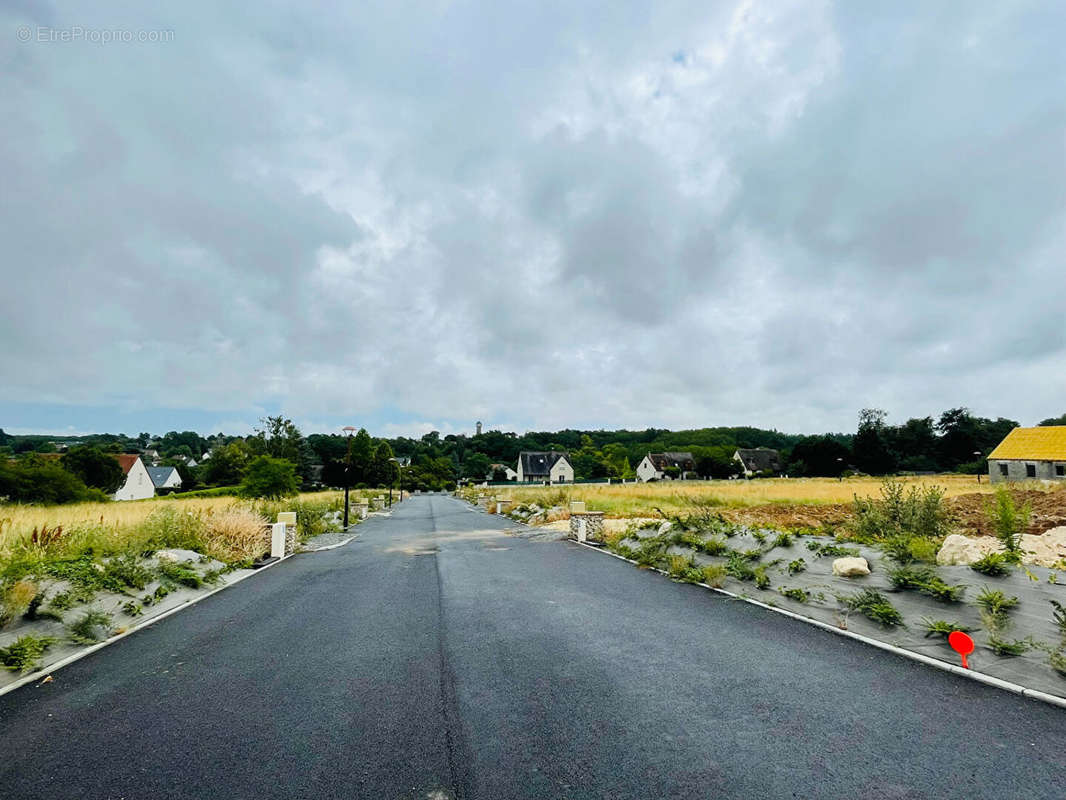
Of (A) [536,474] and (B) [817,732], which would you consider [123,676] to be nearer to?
(B) [817,732]

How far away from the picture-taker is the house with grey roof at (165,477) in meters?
74.5

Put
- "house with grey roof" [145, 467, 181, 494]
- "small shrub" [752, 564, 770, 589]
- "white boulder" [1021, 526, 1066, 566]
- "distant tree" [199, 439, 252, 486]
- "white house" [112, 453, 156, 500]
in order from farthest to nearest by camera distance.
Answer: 1. "house with grey roof" [145, 467, 181, 494]
2. "distant tree" [199, 439, 252, 486]
3. "white house" [112, 453, 156, 500]
4. "small shrub" [752, 564, 770, 589]
5. "white boulder" [1021, 526, 1066, 566]

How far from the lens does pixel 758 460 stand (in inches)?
3772

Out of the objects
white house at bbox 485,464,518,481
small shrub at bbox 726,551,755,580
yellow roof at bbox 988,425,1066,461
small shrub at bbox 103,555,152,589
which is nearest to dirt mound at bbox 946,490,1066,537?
small shrub at bbox 726,551,755,580

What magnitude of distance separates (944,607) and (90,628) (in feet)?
35.1

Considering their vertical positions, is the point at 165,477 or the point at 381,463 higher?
the point at 381,463

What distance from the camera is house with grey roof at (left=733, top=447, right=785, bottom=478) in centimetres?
9291

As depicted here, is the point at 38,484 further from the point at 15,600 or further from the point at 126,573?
the point at 15,600

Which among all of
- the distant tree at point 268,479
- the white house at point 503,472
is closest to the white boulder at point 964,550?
the distant tree at point 268,479

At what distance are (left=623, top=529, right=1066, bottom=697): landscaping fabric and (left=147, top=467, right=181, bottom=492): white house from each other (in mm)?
87119

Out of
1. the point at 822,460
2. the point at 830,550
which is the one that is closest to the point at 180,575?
the point at 830,550

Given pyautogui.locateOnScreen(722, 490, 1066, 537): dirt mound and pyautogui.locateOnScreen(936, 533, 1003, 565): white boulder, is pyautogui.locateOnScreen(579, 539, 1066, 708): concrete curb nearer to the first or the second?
pyautogui.locateOnScreen(936, 533, 1003, 565): white boulder

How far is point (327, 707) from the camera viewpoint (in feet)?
13.9

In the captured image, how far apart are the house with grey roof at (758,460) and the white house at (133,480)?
8902cm
